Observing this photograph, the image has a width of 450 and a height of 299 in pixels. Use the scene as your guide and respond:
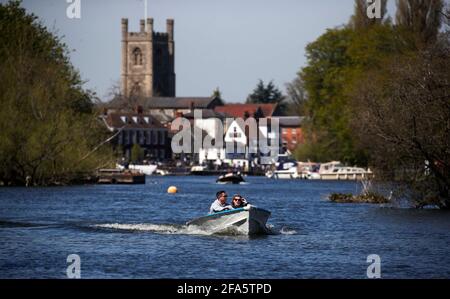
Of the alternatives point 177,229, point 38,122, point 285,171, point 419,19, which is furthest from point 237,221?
point 285,171

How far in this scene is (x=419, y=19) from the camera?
10175 centimetres

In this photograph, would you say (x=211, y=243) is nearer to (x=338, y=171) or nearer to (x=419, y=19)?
(x=419, y=19)

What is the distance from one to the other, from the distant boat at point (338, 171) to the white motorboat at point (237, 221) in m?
80.7

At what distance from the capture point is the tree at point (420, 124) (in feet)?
191

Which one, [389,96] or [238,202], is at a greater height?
[389,96]

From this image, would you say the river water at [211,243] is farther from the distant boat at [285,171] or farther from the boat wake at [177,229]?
the distant boat at [285,171]

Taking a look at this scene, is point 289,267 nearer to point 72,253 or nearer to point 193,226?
point 72,253

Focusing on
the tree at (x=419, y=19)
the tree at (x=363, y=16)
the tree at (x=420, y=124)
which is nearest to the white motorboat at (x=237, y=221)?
the tree at (x=420, y=124)

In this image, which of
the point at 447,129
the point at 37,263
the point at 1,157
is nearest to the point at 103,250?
the point at 37,263

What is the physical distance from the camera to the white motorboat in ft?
156

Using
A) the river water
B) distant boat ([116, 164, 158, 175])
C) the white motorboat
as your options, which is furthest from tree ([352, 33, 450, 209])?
distant boat ([116, 164, 158, 175])

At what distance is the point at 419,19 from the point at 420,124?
146 feet
